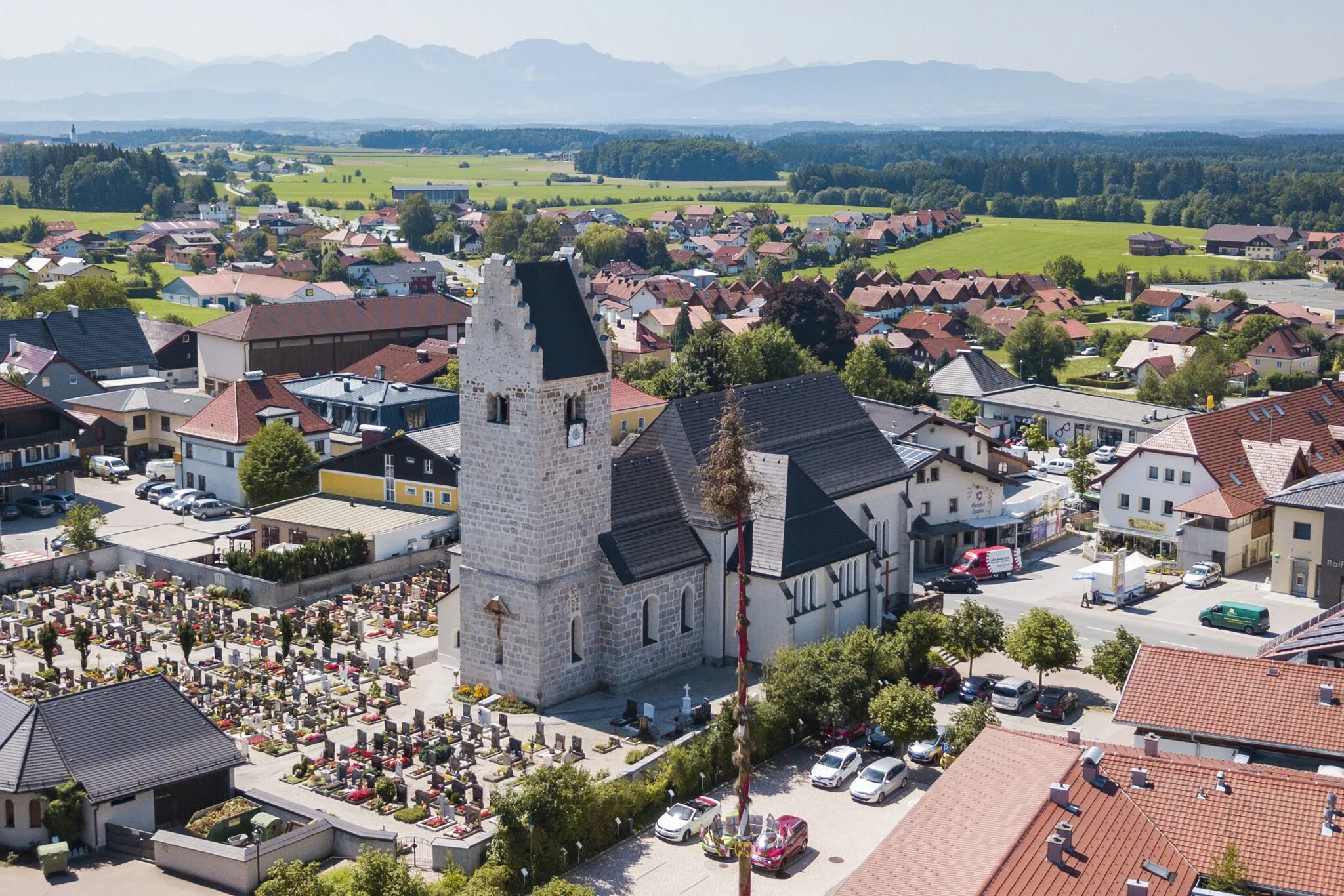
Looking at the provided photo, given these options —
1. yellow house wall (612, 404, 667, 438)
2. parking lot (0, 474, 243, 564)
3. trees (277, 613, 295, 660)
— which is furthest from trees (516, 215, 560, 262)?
trees (277, 613, 295, 660)

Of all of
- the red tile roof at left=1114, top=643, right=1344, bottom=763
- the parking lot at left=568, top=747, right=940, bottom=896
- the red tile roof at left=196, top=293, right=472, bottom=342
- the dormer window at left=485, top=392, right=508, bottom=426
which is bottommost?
the parking lot at left=568, top=747, right=940, bottom=896

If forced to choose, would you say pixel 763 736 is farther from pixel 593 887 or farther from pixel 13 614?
pixel 13 614


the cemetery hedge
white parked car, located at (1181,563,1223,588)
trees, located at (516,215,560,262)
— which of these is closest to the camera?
the cemetery hedge

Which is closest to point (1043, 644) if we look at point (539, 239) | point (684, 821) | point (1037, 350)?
point (684, 821)

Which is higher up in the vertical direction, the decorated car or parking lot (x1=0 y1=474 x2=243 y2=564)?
the decorated car

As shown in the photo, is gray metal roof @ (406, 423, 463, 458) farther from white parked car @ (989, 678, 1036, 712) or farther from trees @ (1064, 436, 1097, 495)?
trees @ (1064, 436, 1097, 495)
